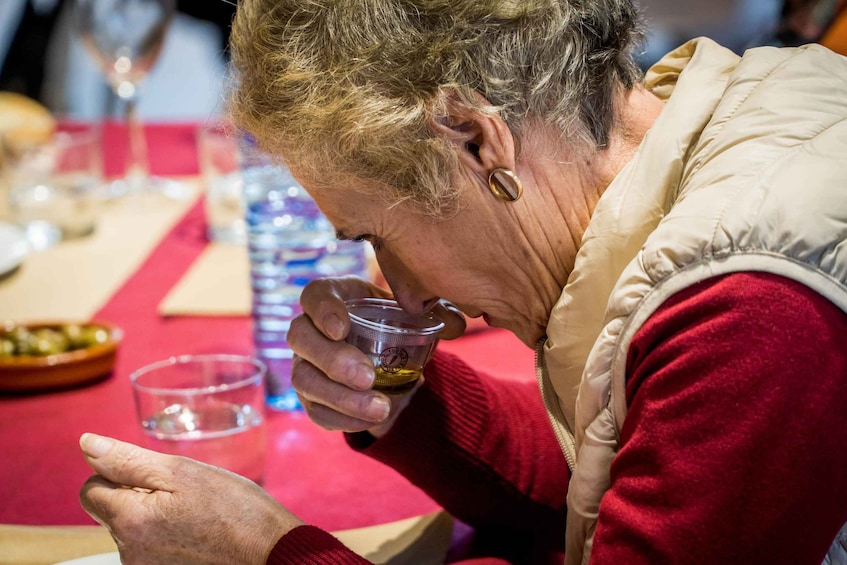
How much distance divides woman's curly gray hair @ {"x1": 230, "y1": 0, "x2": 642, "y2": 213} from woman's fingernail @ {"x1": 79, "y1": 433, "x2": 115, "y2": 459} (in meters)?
0.34

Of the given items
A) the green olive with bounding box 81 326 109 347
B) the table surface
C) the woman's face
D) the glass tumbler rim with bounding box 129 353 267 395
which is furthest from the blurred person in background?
the woman's face

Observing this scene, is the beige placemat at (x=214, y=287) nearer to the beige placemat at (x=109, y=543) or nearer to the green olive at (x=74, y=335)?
the green olive at (x=74, y=335)

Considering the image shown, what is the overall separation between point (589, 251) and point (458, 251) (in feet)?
0.50

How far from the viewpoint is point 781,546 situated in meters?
0.74

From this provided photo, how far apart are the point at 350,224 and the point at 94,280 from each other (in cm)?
107

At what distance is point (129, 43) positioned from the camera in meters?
2.40

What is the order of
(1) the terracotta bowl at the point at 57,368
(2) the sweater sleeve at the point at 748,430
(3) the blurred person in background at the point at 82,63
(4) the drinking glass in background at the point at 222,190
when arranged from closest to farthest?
(2) the sweater sleeve at the point at 748,430 → (1) the terracotta bowl at the point at 57,368 → (4) the drinking glass in background at the point at 222,190 → (3) the blurred person in background at the point at 82,63

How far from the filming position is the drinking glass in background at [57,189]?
217 cm

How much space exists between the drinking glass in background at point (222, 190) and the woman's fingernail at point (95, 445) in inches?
46.7

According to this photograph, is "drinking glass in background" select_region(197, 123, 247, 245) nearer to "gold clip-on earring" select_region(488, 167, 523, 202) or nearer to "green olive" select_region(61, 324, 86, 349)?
"green olive" select_region(61, 324, 86, 349)

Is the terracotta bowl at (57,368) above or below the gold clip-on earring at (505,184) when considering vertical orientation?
below

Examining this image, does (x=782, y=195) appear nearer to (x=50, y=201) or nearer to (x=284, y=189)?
(x=284, y=189)

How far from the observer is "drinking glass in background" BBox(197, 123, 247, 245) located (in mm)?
2158

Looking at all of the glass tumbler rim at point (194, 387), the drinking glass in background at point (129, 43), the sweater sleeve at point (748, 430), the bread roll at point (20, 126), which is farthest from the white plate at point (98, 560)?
the drinking glass in background at point (129, 43)
